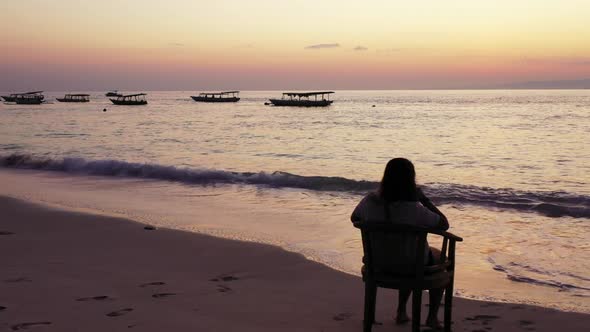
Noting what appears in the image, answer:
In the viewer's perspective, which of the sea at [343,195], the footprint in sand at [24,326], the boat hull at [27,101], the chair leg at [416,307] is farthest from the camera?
the boat hull at [27,101]

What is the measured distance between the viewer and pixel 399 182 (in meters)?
4.10

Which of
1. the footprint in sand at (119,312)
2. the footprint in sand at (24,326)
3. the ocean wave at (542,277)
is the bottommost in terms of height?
the ocean wave at (542,277)

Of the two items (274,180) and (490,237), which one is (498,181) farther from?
(490,237)

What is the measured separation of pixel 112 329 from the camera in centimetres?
440

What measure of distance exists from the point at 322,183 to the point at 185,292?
10.2 metres

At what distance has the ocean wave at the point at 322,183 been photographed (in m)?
12.5

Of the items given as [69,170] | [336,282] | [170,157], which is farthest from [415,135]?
[336,282]

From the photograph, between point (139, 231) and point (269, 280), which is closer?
point (269, 280)

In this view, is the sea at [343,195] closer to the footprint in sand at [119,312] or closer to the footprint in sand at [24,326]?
the footprint in sand at [119,312]

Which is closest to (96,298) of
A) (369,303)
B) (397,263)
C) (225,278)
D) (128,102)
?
(225,278)

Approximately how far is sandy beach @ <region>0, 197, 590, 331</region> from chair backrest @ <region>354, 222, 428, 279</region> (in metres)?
0.86

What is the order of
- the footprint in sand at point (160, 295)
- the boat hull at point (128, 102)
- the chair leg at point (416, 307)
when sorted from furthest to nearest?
the boat hull at point (128, 102) → the footprint in sand at point (160, 295) → the chair leg at point (416, 307)

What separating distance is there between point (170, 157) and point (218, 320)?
830 inches

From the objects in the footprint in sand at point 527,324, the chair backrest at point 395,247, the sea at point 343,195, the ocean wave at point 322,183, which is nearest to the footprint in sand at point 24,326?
the chair backrest at point 395,247
